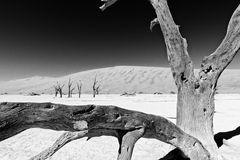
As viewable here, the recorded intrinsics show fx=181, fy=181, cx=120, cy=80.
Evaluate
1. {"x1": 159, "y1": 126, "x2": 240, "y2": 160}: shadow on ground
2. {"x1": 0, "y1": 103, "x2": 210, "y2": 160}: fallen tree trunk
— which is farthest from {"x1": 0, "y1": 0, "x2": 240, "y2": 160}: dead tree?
{"x1": 159, "y1": 126, "x2": 240, "y2": 160}: shadow on ground

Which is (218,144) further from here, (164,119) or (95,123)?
(95,123)

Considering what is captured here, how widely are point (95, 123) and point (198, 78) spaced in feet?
8.31

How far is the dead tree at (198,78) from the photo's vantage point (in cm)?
377

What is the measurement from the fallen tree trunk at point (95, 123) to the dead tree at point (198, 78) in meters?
0.65

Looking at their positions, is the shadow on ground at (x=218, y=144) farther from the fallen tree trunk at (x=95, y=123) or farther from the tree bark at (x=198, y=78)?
the fallen tree trunk at (x=95, y=123)

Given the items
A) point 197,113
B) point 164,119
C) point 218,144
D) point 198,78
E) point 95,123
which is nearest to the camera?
point 95,123

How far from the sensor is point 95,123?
2.56 m

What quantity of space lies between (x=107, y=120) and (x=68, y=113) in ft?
1.83

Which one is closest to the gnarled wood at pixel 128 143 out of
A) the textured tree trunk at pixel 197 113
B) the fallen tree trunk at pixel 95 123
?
the fallen tree trunk at pixel 95 123

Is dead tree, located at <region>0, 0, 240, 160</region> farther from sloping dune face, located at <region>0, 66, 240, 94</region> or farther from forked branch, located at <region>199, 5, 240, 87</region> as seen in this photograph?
sloping dune face, located at <region>0, 66, 240, 94</region>

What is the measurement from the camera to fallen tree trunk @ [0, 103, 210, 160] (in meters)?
2.14

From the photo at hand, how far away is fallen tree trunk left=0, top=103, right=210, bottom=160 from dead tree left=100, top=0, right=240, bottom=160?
2.12 ft

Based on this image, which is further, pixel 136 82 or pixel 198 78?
pixel 136 82

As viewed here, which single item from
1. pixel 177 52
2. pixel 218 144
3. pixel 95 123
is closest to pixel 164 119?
pixel 95 123
